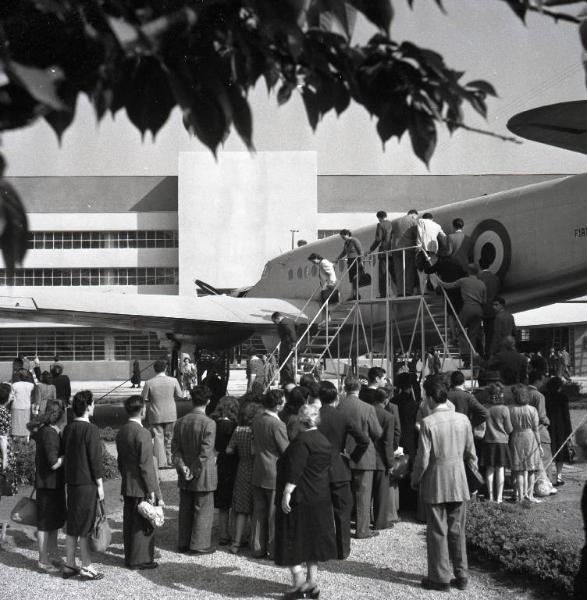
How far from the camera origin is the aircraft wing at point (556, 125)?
7184 millimetres

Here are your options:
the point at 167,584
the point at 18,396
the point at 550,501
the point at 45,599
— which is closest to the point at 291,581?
the point at 167,584

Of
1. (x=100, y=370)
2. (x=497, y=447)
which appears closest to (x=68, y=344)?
(x=100, y=370)

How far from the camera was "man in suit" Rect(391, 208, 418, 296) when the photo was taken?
635 inches

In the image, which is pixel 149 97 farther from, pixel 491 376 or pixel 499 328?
pixel 499 328

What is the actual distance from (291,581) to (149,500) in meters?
1.67

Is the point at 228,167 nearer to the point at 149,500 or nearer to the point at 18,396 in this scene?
the point at 18,396

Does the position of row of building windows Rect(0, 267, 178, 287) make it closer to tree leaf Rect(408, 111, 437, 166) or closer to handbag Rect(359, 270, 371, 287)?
handbag Rect(359, 270, 371, 287)

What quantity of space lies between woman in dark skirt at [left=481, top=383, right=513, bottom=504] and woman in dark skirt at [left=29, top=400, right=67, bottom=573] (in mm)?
5575

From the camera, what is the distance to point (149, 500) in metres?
8.12

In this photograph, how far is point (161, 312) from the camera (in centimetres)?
2225

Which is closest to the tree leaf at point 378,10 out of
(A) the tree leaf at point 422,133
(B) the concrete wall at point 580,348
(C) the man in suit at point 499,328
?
(A) the tree leaf at point 422,133

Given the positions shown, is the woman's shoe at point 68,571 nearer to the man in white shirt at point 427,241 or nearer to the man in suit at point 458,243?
the man in white shirt at point 427,241

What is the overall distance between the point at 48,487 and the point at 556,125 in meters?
6.23

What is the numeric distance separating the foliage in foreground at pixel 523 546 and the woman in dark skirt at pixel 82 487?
4.02 m
